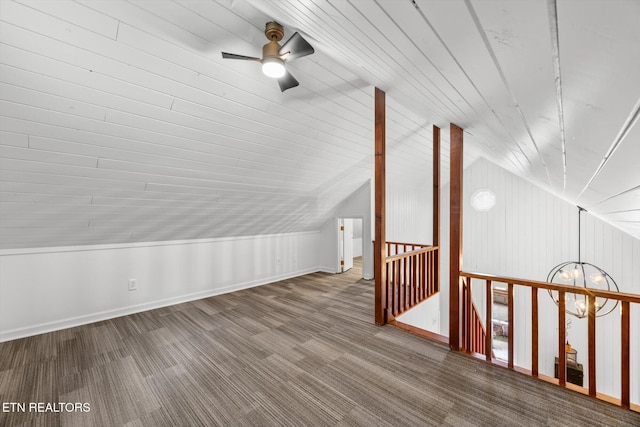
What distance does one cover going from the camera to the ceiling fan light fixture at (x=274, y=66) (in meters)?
1.91

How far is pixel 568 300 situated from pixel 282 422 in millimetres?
5854

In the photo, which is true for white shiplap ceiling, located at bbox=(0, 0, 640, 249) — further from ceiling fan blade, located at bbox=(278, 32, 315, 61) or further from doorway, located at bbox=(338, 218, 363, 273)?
doorway, located at bbox=(338, 218, 363, 273)

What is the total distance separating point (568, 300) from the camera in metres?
4.99

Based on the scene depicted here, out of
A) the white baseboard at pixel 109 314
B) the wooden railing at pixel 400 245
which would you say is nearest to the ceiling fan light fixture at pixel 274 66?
the wooden railing at pixel 400 245

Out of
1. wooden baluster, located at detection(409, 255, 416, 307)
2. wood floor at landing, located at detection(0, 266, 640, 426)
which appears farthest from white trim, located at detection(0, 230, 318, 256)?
wooden baluster, located at detection(409, 255, 416, 307)

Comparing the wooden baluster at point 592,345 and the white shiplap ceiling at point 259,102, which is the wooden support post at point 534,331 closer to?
the wooden baluster at point 592,345

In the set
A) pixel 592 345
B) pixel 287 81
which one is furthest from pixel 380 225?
pixel 592 345

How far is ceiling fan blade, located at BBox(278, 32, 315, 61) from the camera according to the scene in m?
1.75

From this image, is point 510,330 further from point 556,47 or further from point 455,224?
point 556,47

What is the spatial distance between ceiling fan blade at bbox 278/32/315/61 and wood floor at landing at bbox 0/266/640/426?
2.46 m

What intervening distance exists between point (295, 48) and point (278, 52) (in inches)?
5.8

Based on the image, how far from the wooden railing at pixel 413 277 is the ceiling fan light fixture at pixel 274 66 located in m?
2.32

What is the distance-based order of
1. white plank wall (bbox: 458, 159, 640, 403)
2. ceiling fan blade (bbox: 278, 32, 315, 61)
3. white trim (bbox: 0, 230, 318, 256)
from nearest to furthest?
ceiling fan blade (bbox: 278, 32, 315, 61), white trim (bbox: 0, 230, 318, 256), white plank wall (bbox: 458, 159, 640, 403)

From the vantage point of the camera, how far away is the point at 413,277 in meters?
3.78
